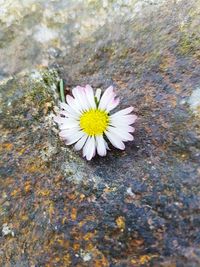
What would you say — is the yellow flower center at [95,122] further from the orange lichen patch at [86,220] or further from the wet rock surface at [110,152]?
the orange lichen patch at [86,220]

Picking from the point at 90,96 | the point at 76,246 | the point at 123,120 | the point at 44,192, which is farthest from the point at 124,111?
the point at 76,246

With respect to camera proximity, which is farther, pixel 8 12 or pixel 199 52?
pixel 8 12

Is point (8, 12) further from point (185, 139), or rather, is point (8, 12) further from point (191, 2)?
point (185, 139)

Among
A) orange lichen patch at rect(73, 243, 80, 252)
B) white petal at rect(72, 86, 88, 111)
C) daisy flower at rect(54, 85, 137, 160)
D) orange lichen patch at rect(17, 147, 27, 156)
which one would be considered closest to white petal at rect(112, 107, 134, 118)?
daisy flower at rect(54, 85, 137, 160)

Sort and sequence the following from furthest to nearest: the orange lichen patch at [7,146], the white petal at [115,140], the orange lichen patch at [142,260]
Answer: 1. the orange lichen patch at [7,146]
2. the white petal at [115,140]
3. the orange lichen patch at [142,260]

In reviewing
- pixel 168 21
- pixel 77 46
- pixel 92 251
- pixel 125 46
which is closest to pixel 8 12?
pixel 77 46

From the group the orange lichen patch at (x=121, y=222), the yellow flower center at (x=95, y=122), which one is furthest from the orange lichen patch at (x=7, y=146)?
the orange lichen patch at (x=121, y=222)

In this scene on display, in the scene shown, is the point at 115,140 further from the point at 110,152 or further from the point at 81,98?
the point at 81,98
